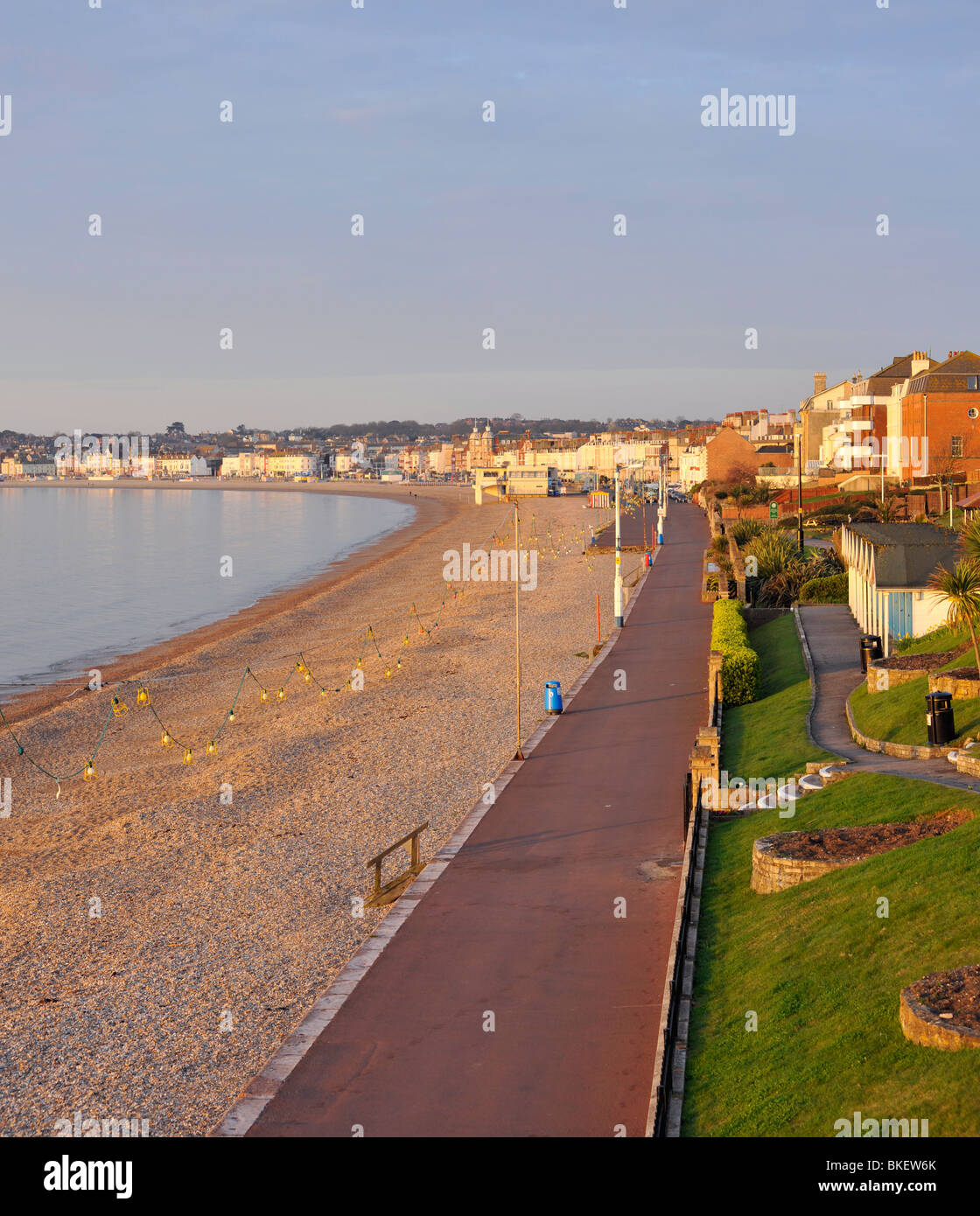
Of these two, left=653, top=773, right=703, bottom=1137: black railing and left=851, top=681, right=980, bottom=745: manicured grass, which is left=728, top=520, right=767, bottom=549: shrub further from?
left=653, top=773, right=703, bottom=1137: black railing

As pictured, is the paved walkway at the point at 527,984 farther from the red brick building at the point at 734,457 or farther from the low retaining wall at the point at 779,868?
the red brick building at the point at 734,457

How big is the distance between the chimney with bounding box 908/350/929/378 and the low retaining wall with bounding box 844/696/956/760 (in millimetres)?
76057

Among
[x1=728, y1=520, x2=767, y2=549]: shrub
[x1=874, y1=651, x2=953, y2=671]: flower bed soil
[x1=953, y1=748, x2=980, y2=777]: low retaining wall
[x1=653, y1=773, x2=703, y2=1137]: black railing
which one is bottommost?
[x1=653, y1=773, x2=703, y2=1137]: black railing

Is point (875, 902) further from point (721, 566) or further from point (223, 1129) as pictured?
point (721, 566)

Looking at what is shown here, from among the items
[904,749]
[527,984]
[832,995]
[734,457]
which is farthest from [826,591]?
[734,457]

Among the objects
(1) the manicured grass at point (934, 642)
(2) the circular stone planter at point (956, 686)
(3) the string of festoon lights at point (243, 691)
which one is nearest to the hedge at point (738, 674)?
(1) the manicured grass at point (934, 642)

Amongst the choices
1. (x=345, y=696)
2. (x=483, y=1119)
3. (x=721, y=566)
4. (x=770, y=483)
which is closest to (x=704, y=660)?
(x=345, y=696)

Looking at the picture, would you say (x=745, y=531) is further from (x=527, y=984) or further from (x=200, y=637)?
(x=527, y=984)

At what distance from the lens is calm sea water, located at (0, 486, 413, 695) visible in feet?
181

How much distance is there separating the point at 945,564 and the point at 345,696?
1760 centimetres

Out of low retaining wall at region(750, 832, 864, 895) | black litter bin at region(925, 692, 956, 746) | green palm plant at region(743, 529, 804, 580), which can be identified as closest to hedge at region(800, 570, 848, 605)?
green palm plant at region(743, 529, 804, 580)

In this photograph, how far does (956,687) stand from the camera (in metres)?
21.1

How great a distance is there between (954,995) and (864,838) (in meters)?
4.98
